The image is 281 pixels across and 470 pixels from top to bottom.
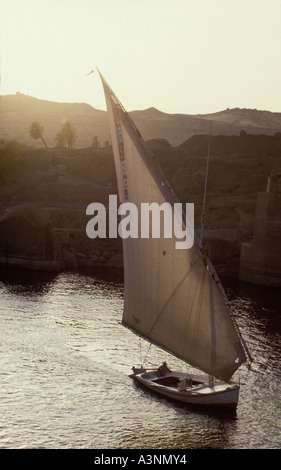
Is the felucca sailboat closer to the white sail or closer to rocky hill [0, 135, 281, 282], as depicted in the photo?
the white sail

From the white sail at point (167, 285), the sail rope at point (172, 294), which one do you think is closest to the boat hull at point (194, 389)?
the white sail at point (167, 285)

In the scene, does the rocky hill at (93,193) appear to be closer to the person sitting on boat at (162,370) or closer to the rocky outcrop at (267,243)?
the rocky outcrop at (267,243)

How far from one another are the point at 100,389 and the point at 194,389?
19.6 feet

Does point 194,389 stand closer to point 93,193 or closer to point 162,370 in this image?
point 162,370

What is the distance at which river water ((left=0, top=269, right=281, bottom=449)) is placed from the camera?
3347cm

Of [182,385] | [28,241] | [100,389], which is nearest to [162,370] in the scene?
[182,385]

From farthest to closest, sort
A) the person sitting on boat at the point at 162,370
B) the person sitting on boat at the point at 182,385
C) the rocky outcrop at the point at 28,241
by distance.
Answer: the rocky outcrop at the point at 28,241, the person sitting on boat at the point at 162,370, the person sitting on boat at the point at 182,385

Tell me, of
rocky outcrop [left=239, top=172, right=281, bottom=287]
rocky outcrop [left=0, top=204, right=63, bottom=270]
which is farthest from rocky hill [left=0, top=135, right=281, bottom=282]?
rocky outcrop [left=239, top=172, right=281, bottom=287]

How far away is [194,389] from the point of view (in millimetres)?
37875

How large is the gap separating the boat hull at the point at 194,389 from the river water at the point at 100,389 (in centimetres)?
46

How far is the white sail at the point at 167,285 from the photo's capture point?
36.2 metres

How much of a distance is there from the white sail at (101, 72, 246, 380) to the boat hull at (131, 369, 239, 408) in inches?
39.2
